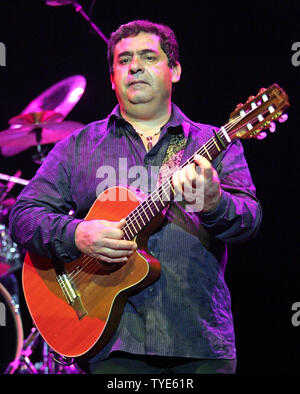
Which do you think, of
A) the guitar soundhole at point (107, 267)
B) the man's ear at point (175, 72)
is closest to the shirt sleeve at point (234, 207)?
the guitar soundhole at point (107, 267)

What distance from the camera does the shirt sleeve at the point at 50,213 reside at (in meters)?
2.65

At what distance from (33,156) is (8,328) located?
161 centimetres

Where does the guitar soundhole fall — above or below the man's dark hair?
below

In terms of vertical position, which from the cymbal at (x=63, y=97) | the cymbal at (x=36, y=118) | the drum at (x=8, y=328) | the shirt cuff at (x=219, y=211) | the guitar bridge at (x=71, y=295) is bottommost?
→ the drum at (x=8, y=328)

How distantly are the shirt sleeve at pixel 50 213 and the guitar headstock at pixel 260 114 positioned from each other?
0.90 meters

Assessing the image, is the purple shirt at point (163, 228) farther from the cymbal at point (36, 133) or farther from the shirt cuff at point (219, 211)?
the cymbal at point (36, 133)

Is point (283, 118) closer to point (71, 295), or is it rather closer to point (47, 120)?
point (71, 295)

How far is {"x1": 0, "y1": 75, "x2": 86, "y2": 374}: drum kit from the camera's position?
4.62 m

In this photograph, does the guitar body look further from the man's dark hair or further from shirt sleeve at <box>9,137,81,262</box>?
the man's dark hair

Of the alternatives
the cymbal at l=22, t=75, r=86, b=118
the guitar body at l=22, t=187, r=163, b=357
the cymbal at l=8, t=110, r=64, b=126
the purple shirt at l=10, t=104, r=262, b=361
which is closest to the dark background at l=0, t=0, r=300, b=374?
the cymbal at l=22, t=75, r=86, b=118

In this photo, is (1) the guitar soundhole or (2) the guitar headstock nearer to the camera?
(2) the guitar headstock

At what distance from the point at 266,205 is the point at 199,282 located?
2.10 meters

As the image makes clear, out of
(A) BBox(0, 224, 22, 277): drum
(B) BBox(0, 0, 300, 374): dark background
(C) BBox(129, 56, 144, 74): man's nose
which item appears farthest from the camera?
(A) BBox(0, 224, 22, 277): drum

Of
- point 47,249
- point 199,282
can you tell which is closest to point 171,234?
point 199,282
